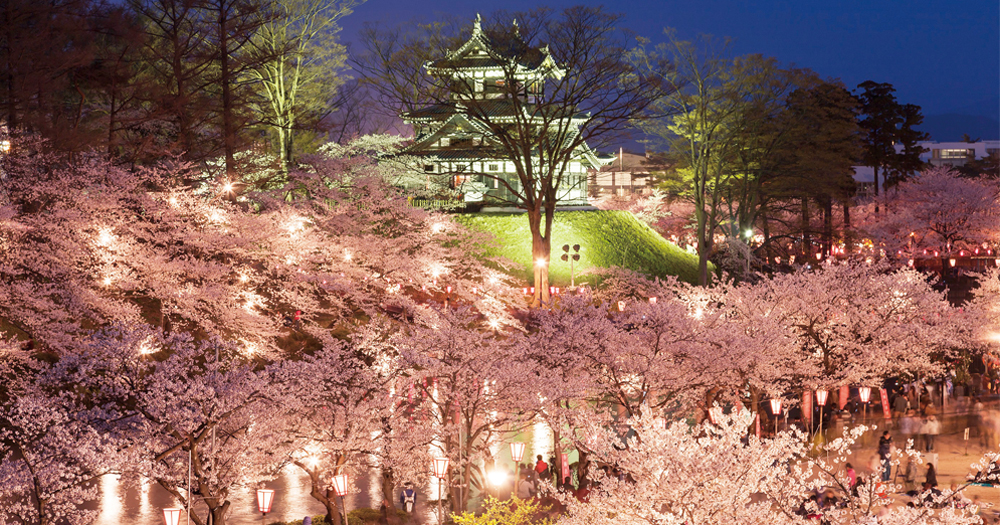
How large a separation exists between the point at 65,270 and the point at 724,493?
1918cm

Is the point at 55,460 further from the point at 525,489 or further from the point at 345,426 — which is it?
the point at 525,489

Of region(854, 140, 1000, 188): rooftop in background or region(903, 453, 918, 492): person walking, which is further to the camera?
region(854, 140, 1000, 188): rooftop in background

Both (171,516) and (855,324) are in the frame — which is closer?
(171,516)

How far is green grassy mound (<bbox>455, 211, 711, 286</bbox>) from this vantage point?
44.9 meters

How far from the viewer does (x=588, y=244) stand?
46.4 metres

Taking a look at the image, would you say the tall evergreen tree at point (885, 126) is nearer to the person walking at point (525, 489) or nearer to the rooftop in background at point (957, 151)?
the person walking at point (525, 489)

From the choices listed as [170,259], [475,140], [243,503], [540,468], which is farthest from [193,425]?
[475,140]

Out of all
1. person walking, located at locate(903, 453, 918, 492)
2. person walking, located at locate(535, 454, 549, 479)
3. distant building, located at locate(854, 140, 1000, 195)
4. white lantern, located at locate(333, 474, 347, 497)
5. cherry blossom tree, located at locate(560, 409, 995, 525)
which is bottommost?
person walking, located at locate(903, 453, 918, 492)

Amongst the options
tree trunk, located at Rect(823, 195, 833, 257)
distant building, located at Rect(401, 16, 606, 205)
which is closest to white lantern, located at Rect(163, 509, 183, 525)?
distant building, located at Rect(401, 16, 606, 205)

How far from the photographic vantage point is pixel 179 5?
92.8 ft

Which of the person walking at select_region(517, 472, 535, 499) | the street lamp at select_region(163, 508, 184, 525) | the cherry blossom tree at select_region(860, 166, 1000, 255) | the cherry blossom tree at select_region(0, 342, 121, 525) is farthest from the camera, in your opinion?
the cherry blossom tree at select_region(860, 166, 1000, 255)

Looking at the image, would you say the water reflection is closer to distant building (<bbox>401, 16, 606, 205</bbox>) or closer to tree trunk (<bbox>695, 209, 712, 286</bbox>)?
distant building (<bbox>401, 16, 606, 205</bbox>)

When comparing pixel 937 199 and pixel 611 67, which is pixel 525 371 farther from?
pixel 937 199

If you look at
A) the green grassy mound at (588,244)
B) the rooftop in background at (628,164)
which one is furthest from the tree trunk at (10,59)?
the rooftop in background at (628,164)
